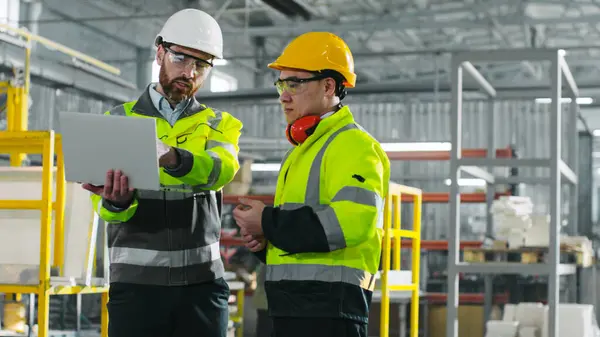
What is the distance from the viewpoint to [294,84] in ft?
9.26

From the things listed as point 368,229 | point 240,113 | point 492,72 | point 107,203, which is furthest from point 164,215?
point 492,72

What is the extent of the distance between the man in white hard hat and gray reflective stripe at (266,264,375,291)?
1.97 feet

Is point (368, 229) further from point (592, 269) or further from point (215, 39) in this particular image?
point (592, 269)

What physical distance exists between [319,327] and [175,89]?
1.14 meters

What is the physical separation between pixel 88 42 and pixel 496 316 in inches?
452

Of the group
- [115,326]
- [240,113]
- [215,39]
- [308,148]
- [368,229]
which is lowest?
[115,326]

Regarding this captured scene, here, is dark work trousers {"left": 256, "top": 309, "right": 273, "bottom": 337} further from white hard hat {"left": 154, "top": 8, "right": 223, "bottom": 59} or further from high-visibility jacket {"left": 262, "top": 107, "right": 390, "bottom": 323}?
high-visibility jacket {"left": 262, "top": 107, "right": 390, "bottom": 323}

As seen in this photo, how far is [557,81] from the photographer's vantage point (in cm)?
624

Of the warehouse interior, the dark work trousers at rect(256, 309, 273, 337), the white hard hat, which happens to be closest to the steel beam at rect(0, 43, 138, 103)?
the warehouse interior

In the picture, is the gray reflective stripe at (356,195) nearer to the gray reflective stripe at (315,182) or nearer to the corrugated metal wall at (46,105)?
the gray reflective stripe at (315,182)

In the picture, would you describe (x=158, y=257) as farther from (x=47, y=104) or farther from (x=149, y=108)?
(x=47, y=104)

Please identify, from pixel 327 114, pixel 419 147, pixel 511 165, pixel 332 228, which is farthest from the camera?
pixel 419 147

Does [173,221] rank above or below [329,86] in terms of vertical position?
below

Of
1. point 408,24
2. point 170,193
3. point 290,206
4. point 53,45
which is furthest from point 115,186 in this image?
point 408,24
